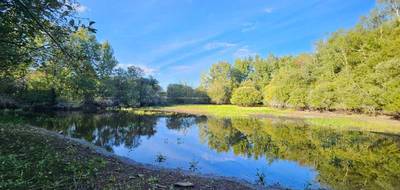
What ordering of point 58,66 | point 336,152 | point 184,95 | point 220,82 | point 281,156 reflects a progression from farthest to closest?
point 184,95
point 220,82
point 336,152
point 281,156
point 58,66

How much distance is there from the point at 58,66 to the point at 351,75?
4556 cm

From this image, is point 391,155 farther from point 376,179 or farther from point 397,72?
point 397,72

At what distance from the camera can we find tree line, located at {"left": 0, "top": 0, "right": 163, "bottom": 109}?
15.8 ft

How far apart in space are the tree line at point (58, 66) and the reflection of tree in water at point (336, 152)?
402 inches

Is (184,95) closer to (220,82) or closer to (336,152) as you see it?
(220,82)

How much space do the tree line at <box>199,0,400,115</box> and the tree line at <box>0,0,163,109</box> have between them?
30.3 m

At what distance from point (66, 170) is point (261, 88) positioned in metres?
77.9

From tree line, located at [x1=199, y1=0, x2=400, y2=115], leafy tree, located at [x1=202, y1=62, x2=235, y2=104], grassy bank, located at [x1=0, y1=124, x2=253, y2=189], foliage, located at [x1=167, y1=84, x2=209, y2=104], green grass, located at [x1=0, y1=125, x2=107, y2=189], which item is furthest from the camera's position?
foliage, located at [x1=167, y1=84, x2=209, y2=104]

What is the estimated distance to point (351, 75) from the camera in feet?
143

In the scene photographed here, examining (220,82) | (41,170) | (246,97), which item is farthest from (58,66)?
(220,82)

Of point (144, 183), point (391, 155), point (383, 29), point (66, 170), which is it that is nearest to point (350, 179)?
point (391, 155)

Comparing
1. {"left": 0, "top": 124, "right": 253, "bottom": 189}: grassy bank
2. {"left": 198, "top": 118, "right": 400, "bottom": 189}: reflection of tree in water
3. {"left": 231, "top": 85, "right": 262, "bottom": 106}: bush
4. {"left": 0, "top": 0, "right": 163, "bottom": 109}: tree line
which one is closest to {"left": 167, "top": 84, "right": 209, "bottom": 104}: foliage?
{"left": 0, "top": 0, "right": 163, "bottom": 109}: tree line

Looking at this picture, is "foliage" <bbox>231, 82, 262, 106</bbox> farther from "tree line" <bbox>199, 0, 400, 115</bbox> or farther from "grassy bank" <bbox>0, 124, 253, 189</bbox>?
"grassy bank" <bbox>0, 124, 253, 189</bbox>

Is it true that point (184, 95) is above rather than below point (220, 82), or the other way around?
below
